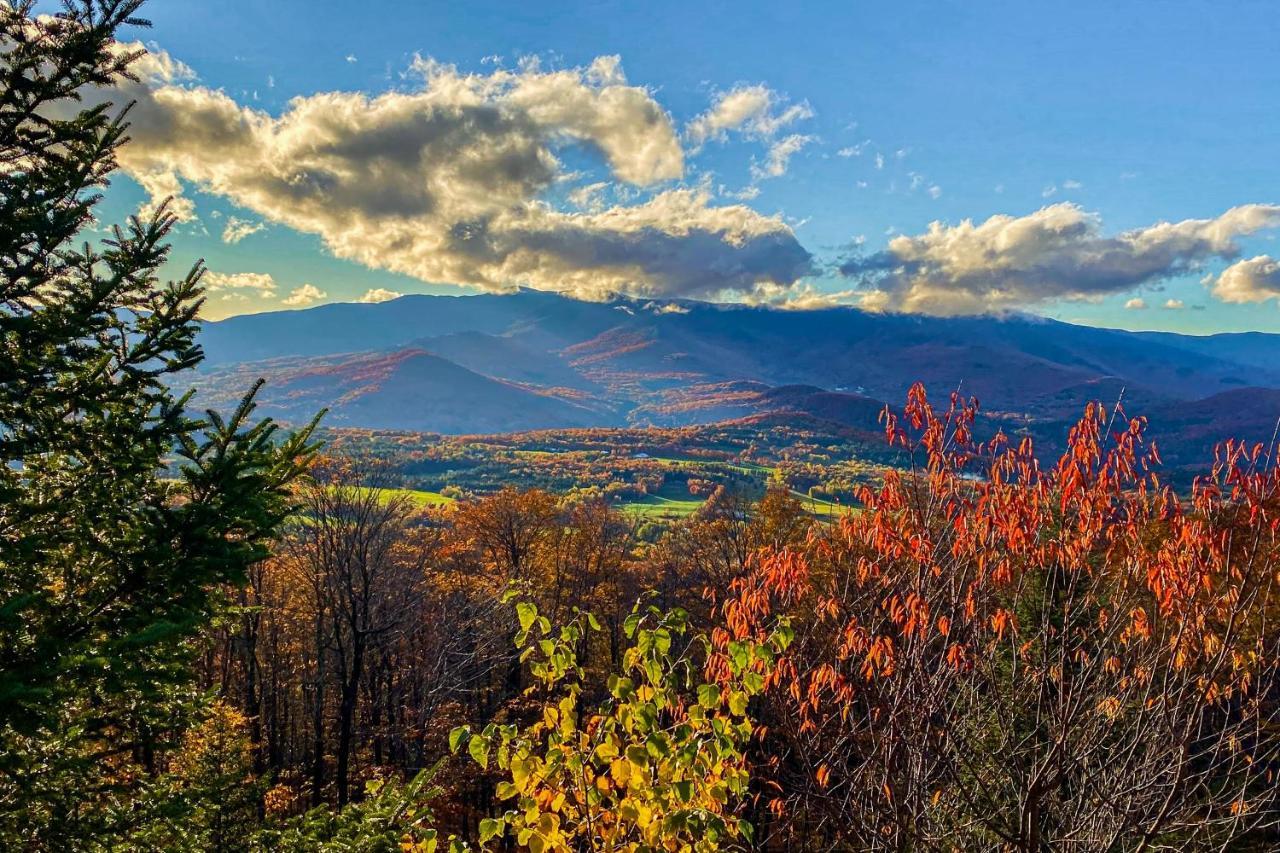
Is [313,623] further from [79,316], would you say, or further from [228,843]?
[79,316]

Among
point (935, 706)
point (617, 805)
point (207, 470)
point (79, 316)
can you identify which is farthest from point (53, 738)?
point (935, 706)

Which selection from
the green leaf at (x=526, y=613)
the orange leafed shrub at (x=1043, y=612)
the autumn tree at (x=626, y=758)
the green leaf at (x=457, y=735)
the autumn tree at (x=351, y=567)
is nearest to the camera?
the green leaf at (x=457, y=735)

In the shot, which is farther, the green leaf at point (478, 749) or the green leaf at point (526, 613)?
the green leaf at point (526, 613)

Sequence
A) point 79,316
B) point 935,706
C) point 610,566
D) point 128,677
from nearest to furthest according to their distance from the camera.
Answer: point 935,706 → point 128,677 → point 79,316 → point 610,566

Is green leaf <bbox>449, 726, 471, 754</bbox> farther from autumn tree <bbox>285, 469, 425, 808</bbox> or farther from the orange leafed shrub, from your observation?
autumn tree <bbox>285, 469, 425, 808</bbox>

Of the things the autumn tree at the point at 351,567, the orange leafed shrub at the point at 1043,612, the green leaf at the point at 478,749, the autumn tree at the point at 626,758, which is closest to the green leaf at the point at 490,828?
the autumn tree at the point at 626,758

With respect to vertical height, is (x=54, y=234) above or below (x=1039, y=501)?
above

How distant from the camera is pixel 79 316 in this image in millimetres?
5695

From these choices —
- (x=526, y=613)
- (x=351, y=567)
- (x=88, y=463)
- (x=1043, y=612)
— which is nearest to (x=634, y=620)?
(x=526, y=613)

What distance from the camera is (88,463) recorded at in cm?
654

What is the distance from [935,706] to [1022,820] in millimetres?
1056

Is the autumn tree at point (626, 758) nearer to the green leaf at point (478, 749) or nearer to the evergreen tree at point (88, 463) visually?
the green leaf at point (478, 749)

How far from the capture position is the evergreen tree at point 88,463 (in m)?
5.76

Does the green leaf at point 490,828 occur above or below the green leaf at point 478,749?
below
